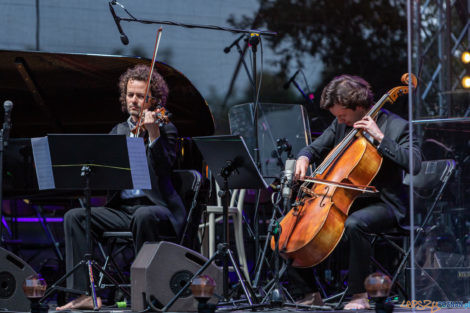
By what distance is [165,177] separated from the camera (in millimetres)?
3926

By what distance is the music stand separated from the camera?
3471mm

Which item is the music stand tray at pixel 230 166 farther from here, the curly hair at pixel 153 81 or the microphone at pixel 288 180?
the curly hair at pixel 153 81

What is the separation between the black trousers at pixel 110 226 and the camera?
374 centimetres

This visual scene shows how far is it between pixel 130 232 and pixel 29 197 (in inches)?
45.2

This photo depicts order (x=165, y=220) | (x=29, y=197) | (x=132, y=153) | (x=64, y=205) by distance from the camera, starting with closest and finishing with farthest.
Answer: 1. (x=132, y=153)
2. (x=165, y=220)
3. (x=29, y=197)
4. (x=64, y=205)

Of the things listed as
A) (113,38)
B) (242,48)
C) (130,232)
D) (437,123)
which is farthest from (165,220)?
(242,48)

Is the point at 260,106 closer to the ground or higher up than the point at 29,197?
higher up

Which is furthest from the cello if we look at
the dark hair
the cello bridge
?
the dark hair

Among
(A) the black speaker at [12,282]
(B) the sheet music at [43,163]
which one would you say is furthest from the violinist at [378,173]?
(A) the black speaker at [12,282]

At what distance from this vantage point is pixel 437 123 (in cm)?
285

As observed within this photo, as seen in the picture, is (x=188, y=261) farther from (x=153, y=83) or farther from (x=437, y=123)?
(x=437, y=123)

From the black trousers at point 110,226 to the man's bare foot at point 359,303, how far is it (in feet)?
3.46

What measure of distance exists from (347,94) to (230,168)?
2.75 ft

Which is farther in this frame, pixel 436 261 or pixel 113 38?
pixel 113 38
